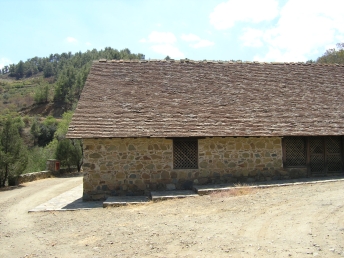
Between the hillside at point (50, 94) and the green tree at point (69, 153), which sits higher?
the hillside at point (50, 94)

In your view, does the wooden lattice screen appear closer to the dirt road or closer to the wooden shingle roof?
the wooden shingle roof

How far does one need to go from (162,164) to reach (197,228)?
4.65 metres

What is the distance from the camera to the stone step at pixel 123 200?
941 cm

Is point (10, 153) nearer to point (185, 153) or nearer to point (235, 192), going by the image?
point (185, 153)

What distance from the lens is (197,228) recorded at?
6434mm

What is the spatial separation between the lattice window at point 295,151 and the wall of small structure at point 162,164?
68 cm

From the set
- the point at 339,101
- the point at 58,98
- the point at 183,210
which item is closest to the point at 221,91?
the point at 339,101

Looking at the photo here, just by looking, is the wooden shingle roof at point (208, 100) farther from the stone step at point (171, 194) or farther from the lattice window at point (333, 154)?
the stone step at point (171, 194)

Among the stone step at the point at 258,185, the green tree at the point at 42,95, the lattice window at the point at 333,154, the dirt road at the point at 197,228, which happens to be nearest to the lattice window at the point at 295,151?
the stone step at the point at 258,185

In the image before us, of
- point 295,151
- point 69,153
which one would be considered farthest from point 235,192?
point 69,153

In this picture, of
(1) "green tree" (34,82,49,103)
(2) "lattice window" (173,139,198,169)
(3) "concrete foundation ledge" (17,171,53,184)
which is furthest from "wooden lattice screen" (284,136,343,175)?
(1) "green tree" (34,82,49,103)

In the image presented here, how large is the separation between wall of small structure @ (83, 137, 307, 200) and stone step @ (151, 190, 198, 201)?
1.38 feet

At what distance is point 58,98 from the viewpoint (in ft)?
180

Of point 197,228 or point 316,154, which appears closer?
point 197,228
